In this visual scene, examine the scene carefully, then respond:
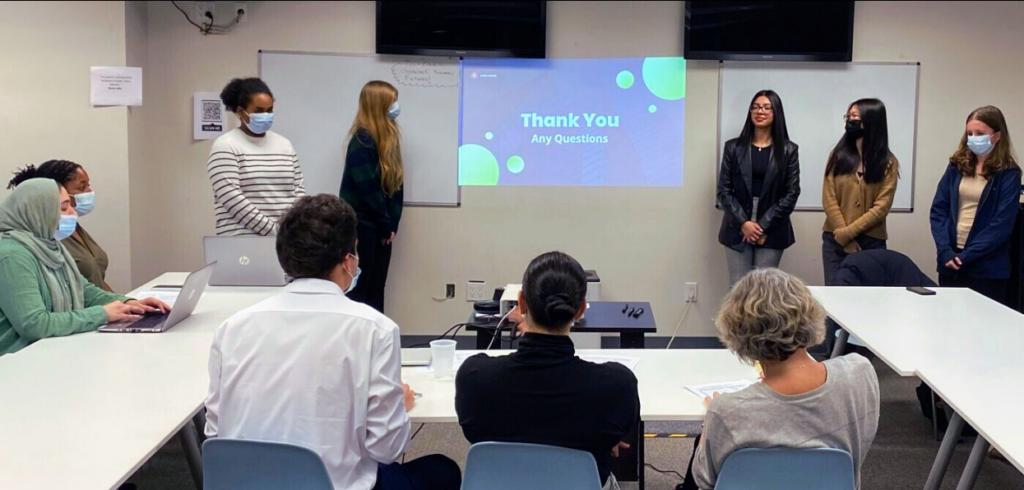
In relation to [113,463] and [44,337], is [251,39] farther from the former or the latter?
[113,463]

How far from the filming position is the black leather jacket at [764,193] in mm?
4914

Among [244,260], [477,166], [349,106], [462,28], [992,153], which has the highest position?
[462,28]

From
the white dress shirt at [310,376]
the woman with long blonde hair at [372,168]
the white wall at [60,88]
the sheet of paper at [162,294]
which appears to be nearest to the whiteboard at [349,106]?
the woman with long blonde hair at [372,168]

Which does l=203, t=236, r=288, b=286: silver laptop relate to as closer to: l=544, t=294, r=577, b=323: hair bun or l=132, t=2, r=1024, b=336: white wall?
l=132, t=2, r=1024, b=336: white wall

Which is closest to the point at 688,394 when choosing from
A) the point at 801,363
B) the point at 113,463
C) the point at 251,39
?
the point at 801,363

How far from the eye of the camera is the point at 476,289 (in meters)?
5.48

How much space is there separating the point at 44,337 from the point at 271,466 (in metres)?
1.41

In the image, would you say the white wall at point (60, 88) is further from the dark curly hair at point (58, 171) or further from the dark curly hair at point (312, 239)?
the dark curly hair at point (312, 239)

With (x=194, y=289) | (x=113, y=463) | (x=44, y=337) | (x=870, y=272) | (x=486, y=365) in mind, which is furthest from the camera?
(x=870, y=272)

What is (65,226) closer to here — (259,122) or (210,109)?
(259,122)

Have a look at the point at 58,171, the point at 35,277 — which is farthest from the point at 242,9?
the point at 35,277

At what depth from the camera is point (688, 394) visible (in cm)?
248

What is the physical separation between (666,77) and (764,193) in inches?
36.2

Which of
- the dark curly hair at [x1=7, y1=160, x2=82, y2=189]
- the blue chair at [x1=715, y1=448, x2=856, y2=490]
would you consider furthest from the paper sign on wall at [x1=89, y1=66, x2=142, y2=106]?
the blue chair at [x1=715, y1=448, x2=856, y2=490]
